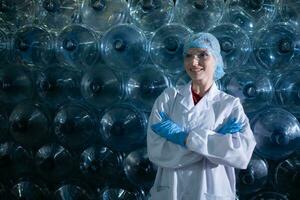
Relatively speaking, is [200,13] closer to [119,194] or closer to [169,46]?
[169,46]

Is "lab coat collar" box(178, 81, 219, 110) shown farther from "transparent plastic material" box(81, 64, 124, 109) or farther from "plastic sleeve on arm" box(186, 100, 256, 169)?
"transparent plastic material" box(81, 64, 124, 109)

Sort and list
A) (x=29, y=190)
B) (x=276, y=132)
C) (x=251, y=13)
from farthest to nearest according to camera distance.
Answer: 1. (x=29, y=190)
2. (x=251, y=13)
3. (x=276, y=132)

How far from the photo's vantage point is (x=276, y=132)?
230cm

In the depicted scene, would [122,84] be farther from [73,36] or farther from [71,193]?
[71,193]

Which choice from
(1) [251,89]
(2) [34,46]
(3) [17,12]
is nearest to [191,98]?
(1) [251,89]

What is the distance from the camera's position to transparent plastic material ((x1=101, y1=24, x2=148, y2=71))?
2578mm

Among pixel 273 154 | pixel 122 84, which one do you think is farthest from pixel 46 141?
→ pixel 273 154

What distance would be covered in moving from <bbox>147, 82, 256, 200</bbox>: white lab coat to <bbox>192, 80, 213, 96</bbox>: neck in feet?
0.08

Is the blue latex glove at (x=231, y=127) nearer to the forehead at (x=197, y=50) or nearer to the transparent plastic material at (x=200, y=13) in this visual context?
Answer: the forehead at (x=197, y=50)

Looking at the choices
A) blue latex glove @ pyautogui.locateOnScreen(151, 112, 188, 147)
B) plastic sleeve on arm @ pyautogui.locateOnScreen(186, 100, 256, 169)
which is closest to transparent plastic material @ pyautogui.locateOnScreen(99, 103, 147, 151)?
blue latex glove @ pyautogui.locateOnScreen(151, 112, 188, 147)

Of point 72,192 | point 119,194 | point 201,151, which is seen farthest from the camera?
point 72,192

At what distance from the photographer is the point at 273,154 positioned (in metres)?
2.33

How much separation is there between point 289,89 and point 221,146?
33.9 inches

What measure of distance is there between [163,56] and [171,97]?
654 millimetres
